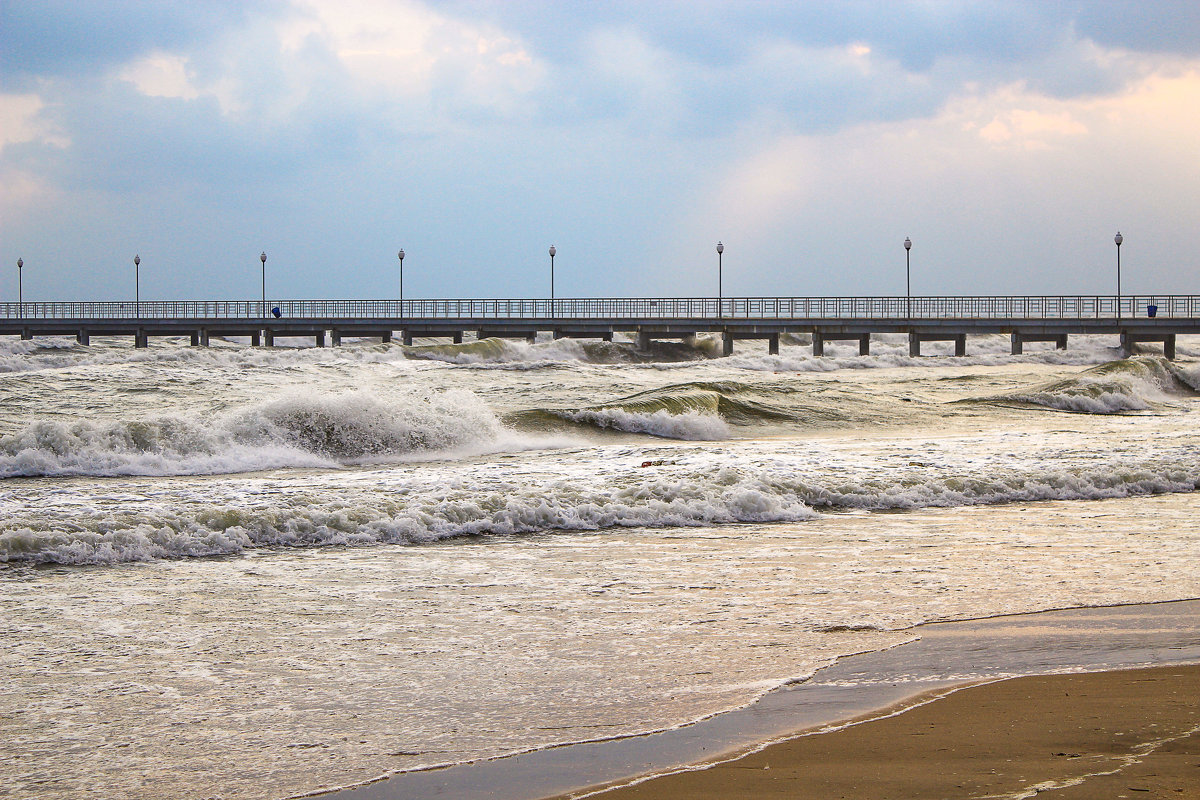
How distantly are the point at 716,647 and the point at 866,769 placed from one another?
1637 mm

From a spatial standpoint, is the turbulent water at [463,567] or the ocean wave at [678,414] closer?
the turbulent water at [463,567]

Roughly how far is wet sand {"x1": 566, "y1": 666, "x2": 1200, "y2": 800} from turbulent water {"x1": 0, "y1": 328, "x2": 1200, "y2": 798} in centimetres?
59

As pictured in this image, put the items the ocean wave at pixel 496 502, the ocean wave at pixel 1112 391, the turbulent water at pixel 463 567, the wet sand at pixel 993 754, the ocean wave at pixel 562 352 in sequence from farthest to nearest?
the ocean wave at pixel 562 352, the ocean wave at pixel 1112 391, the ocean wave at pixel 496 502, the turbulent water at pixel 463 567, the wet sand at pixel 993 754

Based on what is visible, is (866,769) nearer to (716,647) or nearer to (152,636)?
(716,647)

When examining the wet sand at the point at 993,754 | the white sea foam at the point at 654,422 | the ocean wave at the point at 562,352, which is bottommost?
the white sea foam at the point at 654,422

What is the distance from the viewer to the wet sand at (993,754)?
2.95m

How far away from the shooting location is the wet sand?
2.95 metres

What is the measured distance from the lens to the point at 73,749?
351 cm

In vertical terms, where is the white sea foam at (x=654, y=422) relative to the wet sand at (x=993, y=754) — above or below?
below

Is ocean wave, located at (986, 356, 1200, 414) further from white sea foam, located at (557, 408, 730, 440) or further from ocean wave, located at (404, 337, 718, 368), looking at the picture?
ocean wave, located at (404, 337, 718, 368)

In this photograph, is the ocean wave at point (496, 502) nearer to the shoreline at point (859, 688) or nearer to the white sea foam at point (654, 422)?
the shoreline at point (859, 688)

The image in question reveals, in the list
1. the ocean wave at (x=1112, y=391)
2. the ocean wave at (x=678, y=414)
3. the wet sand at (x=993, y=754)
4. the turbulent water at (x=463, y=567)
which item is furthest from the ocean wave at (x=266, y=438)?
the ocean wave at (x=1112, y=391)

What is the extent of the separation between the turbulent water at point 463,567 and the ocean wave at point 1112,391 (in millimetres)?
6102

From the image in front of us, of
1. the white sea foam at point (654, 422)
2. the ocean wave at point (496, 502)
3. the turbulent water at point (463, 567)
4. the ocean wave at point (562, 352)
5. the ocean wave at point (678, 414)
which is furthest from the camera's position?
the ocean wave at point (562, 352)
